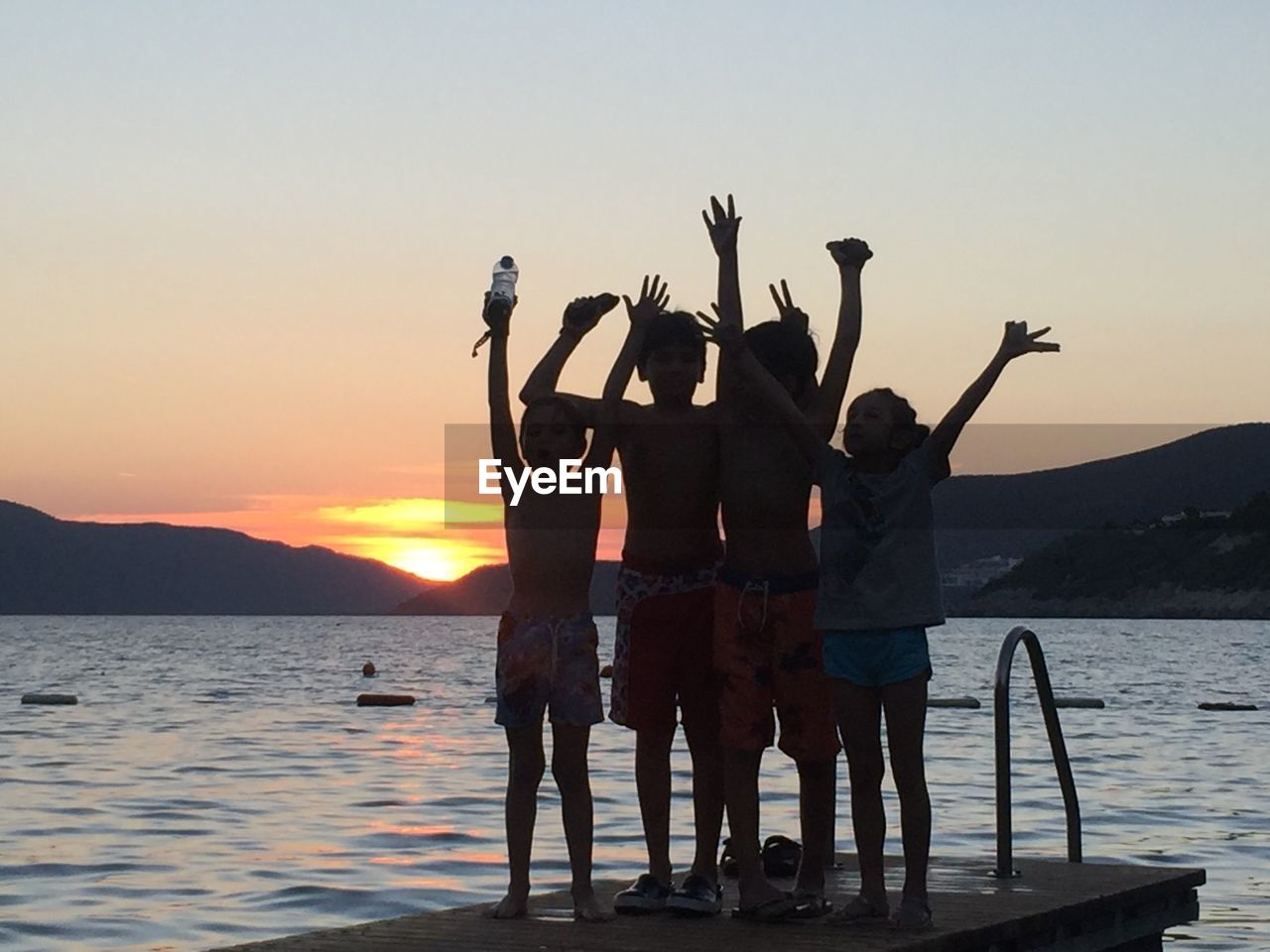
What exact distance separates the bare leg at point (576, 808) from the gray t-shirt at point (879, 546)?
1072 millimetres

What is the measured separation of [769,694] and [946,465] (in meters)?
1.05

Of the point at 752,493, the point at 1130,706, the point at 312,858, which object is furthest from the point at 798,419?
the point at 1130,706

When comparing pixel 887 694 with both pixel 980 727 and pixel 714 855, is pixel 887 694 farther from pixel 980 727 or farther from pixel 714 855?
pixel 980 727

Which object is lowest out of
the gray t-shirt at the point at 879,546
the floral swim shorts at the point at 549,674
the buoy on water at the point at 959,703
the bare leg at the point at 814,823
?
the buoy on water at the point at 959,703

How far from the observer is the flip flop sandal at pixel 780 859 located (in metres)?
8.22

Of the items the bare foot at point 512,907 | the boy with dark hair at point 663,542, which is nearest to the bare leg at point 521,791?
the bare foot at point 512,907

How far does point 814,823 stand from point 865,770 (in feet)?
1.58

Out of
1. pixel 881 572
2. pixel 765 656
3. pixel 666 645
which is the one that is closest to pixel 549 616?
pixel 666 645

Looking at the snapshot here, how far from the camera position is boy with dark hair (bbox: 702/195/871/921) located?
6.55 metres

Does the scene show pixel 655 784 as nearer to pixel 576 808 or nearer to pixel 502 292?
pixel 576 808

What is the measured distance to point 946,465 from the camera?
648 cm

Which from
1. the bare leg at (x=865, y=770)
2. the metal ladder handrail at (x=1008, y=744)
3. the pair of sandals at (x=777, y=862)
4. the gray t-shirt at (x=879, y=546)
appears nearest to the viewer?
the gray t-shirt at (x=879, y=546)

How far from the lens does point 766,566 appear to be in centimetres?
656

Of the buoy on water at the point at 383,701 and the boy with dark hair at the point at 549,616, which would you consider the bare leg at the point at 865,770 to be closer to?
the boy with dark hair at the point at 549,616
